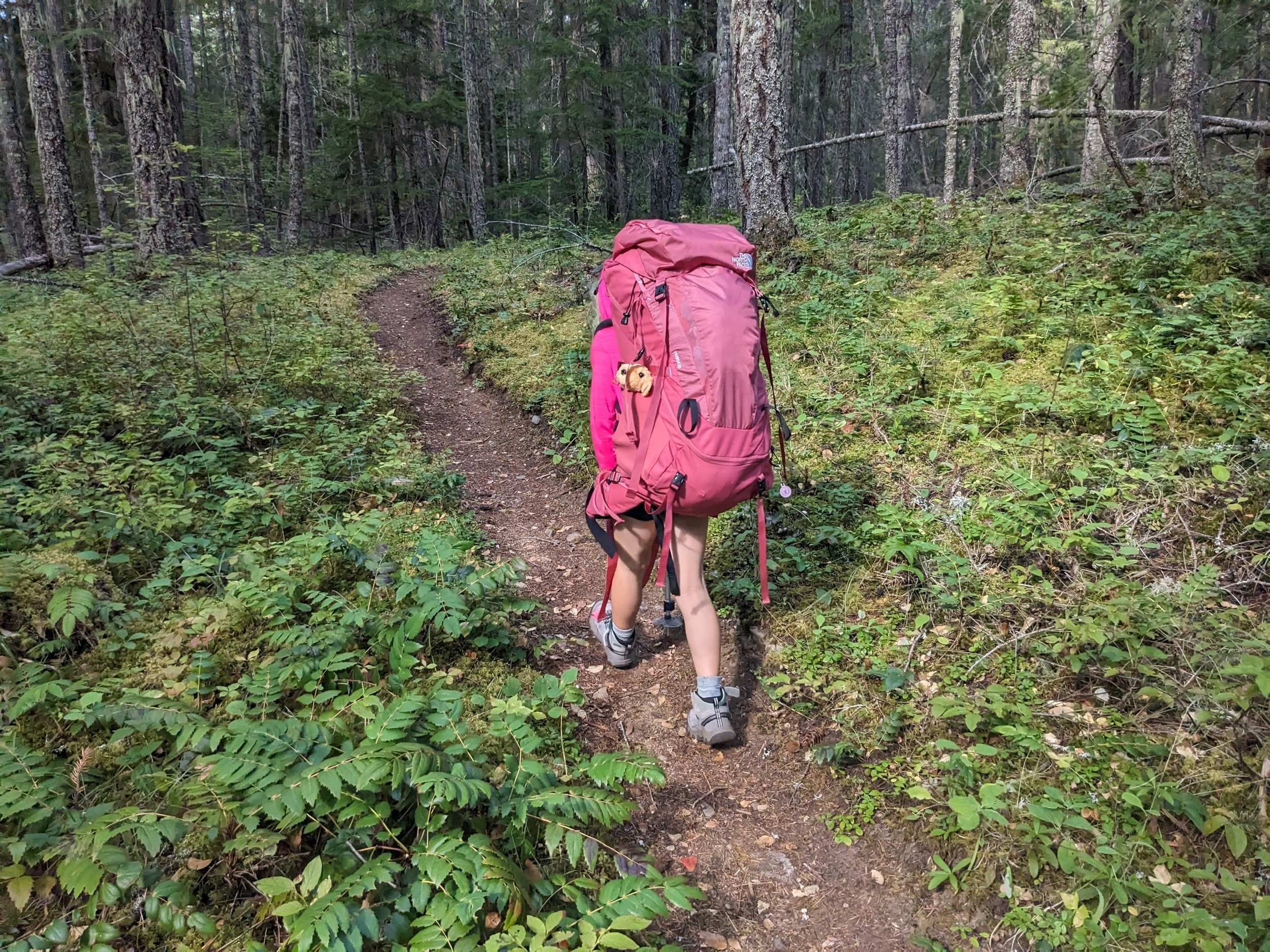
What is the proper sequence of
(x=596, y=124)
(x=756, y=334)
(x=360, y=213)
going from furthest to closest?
1. (x=360, y=213)
2. (x=596, y=124)
3. (x=756, y=334)

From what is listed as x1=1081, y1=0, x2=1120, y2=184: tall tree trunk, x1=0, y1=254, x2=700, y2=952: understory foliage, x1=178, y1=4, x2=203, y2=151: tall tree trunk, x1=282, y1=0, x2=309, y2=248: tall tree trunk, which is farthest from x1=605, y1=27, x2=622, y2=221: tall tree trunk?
x1=178, y1=4, x2=203, y2=151: tall tree trunk

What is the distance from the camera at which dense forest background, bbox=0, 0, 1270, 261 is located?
8.24m

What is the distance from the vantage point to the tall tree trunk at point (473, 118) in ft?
61.4

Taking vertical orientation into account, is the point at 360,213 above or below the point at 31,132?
below

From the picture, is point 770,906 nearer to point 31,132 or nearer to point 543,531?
point 543,531

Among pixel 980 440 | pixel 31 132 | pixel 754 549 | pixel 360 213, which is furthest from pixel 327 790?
pixel 360 213

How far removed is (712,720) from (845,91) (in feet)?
89.5

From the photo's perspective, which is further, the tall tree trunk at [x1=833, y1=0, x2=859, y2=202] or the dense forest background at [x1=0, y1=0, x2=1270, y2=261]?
the tall tree trunk at [x1=833, y1=0, x2=859, y2=202]

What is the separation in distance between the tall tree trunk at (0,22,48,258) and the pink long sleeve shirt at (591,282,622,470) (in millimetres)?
13527

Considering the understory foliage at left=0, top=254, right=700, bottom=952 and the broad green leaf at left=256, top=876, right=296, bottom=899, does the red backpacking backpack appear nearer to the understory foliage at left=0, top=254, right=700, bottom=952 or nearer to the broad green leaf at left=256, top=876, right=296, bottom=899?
the understory foliage at left=0, top=254, right=700, bottom=952

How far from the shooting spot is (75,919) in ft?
6.81

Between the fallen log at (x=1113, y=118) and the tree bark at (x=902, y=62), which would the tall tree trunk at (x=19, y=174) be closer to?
the fallen log at (x=1113, y=118)

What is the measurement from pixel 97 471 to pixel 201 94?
32.4m

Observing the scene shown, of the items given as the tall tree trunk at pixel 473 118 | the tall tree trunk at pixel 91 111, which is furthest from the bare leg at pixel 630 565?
the tall tree trunk at pixel 473 118
